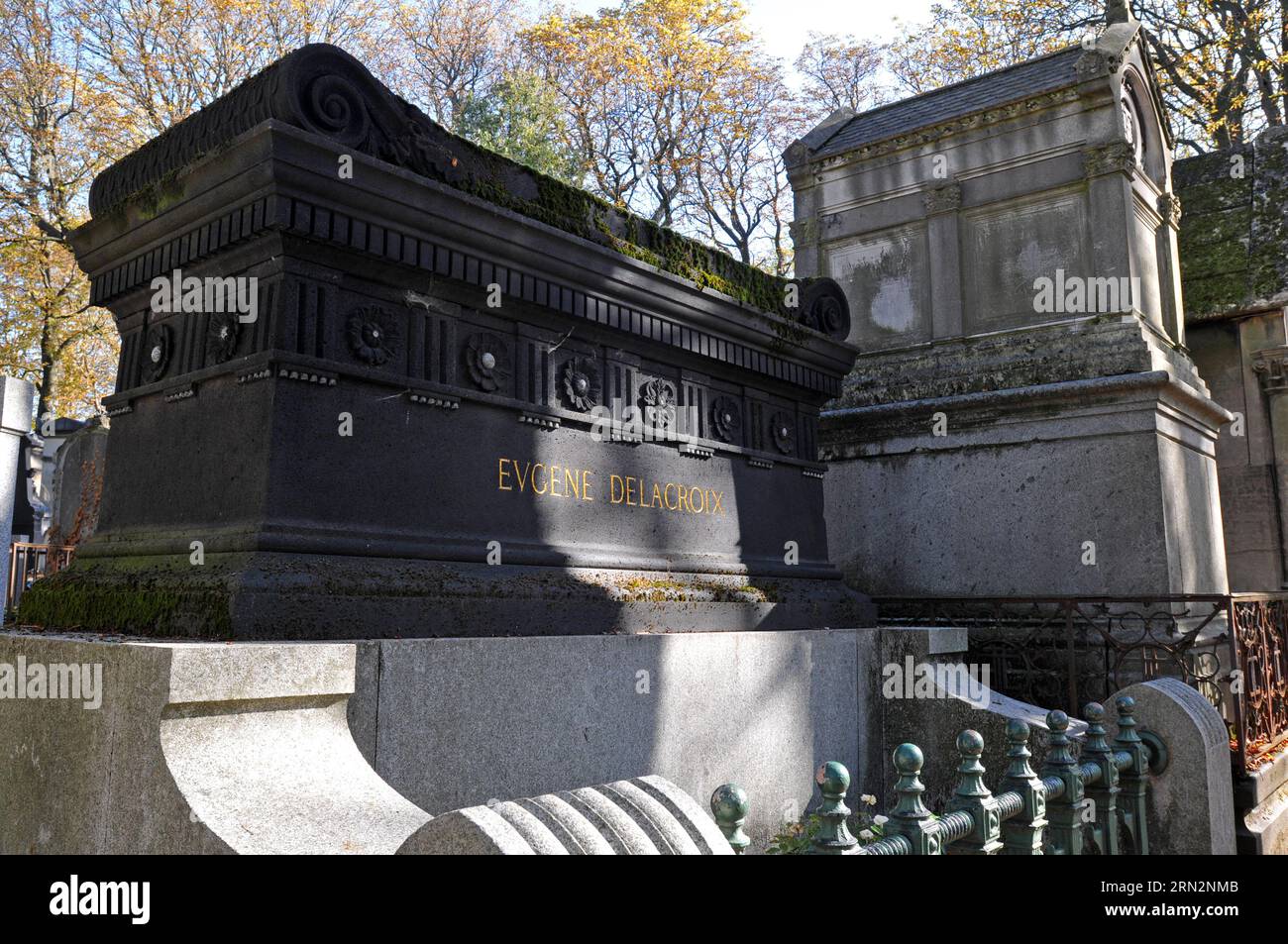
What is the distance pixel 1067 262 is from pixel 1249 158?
22.8ft

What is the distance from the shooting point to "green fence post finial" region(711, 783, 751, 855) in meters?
2.38

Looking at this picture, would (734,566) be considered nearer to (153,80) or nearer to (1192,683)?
(1192,683)

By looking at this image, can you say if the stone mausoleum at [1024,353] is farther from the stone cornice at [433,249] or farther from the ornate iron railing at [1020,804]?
the ornate iron railing at [1020,804]

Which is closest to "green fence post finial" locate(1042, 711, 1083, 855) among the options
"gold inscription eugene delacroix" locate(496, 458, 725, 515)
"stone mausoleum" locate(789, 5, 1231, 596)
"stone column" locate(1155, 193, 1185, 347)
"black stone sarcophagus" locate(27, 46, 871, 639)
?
"black stone sarcophagus" locate(27, 46, 871, 639)

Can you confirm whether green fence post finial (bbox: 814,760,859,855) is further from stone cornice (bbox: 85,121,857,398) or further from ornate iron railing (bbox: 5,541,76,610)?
ornate iron railing (bbox: 5,541,76,610)

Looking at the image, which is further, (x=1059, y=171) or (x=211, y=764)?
(x=1059, y=171)

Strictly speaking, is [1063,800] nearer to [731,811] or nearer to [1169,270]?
[731,811]

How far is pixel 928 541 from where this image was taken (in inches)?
380

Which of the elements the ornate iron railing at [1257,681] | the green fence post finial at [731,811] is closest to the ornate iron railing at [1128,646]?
the ornate iron railing at [1257,681]

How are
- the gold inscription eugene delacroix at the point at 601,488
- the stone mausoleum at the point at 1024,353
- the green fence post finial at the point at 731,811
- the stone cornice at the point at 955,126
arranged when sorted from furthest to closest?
1. the stone cornice at the point at 955,126
2. the stone mausoleum at the point at 1024,353
3. the gold inscription eugene delacroix at the point at 601,488
4. the green fence post finial at the point at 731,811

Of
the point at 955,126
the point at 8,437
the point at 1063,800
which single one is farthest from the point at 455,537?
the point at 955,126

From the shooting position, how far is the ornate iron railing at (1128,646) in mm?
6949

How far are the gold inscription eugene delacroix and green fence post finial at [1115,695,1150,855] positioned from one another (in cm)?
278

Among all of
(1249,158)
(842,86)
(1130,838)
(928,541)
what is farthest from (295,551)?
(842,86)
